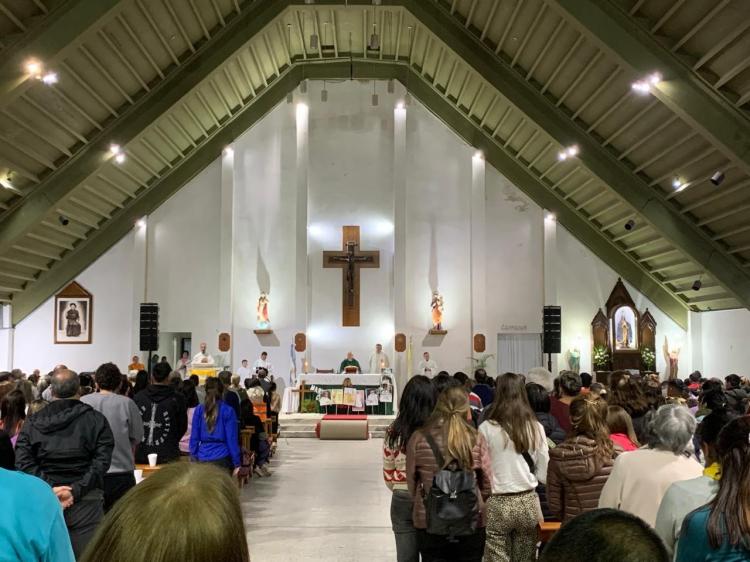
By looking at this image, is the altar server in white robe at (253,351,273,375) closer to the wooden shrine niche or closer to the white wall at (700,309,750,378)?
the wooden shrine niche

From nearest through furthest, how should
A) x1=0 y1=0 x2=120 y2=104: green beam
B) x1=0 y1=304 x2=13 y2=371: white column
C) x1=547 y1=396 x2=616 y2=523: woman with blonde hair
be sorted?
x1=547 y1=396 x2=616 y2=523: woman with blonde hair < x1=0 y1=0 x2=120 y2=104: green beam < x1=0 y1=304 x2=13 y2=371: white column

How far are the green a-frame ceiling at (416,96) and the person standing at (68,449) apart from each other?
7.43 m

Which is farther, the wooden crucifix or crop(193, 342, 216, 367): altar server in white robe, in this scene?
the wooden crucifix

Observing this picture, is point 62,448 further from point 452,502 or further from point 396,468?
→ point 452,502

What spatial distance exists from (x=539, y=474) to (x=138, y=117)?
10970 mm

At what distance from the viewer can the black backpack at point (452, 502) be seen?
3.34 meters

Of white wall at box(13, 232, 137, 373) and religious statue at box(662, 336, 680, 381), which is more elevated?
white wall at box(13, 232, 137, 373)

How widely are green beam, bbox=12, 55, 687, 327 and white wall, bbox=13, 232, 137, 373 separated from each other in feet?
0.85

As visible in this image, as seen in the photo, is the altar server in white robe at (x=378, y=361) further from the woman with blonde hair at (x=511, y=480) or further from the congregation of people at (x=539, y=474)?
the woman with blonde hair at (x=511, y=480)

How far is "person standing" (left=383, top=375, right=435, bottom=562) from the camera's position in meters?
3.71

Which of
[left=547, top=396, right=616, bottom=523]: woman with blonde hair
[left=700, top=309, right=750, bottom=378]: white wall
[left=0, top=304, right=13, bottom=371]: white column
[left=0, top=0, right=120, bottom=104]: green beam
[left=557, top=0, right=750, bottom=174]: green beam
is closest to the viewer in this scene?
[left=547, top=396, right=616, bottom=523]: woman with blonde hair

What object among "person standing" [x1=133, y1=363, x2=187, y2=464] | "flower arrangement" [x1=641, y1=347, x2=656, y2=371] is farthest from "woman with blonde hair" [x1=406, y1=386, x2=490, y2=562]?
"flower arrangement" [x1=641, y1=347, x2=656, y2=371]

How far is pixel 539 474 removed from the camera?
4.11 metres

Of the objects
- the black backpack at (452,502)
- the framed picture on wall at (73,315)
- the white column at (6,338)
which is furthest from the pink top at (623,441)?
the white column at (6,338)
